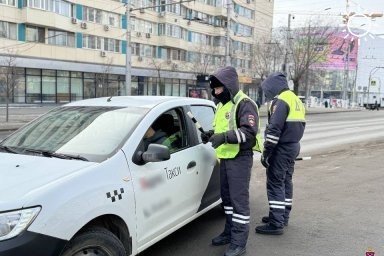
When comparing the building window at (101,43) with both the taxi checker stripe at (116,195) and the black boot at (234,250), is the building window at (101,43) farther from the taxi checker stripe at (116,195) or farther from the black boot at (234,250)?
the taxi checker stripe at (116,195)

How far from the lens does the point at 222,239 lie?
4.44m

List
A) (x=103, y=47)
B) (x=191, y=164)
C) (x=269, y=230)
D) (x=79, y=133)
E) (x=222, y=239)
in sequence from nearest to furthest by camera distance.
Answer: (x=79, y=133)
(x=191, y=164)
(x=222, y=239)
(x=269, y=230)
(x=103, y=47)

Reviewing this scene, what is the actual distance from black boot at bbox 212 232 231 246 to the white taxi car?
1.16ft

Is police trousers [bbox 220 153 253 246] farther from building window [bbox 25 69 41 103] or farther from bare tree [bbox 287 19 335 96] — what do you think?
bare tree [bbox 287 19 335 96]

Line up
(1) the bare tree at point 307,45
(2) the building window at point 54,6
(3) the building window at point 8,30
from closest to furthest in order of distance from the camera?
(3) the building window at point 8,30 < (2) the building window at point 54,6 < (1) the bare tree at point 307,45

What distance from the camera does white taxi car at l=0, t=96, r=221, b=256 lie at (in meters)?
2.58

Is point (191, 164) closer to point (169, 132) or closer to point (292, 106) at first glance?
point (169, 132)

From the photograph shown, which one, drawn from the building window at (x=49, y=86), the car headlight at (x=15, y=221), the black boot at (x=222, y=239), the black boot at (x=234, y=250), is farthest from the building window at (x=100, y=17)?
the car headlight at (x=15, y=221)

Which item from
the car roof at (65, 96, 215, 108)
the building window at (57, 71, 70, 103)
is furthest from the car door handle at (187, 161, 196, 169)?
the building window at (57, 71, 70, 103)

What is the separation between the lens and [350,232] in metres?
4.90

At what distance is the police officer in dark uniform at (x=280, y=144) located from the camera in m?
4.78

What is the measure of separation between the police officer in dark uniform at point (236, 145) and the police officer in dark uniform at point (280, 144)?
0.67 metres

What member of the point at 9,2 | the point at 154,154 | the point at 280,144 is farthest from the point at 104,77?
the point at 154,154

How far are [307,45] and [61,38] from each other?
2328cm
